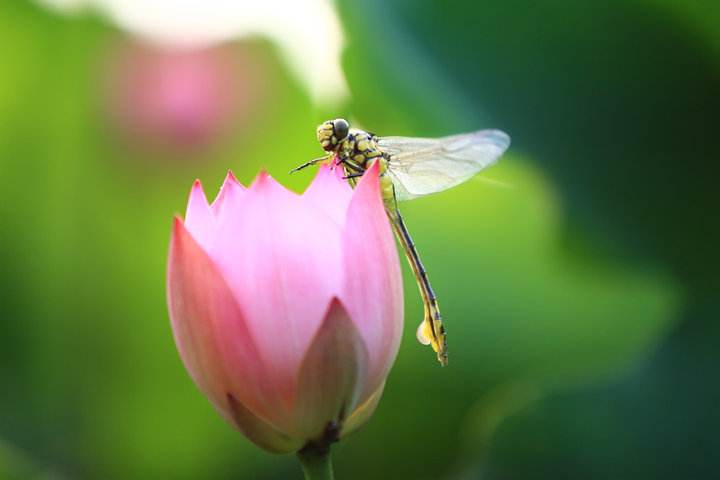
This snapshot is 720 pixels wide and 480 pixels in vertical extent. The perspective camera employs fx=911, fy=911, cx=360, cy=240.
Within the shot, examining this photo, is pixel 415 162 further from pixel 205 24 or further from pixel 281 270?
pixel 205 24

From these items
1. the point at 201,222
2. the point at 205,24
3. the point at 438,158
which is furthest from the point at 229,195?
the point at 205,24

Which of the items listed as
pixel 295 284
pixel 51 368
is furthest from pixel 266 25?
pixel 295 284

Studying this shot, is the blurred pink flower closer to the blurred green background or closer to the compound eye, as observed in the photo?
the blurred green background

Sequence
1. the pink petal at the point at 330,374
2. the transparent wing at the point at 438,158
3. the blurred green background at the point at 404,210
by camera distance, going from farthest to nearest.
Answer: the blurred green background at the point at 404,210 → the transparent wing at the point at 438,158 → the pink petal at the point at 330,374

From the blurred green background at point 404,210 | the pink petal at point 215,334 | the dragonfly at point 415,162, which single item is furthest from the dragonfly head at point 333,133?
the blurred green background at point 404,210

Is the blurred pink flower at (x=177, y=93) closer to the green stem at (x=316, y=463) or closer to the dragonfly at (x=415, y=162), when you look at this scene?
the dragonfly at (x=415, y=162)

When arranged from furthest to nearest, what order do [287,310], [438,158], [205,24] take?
[205,24] < [438,158] < [287,310]

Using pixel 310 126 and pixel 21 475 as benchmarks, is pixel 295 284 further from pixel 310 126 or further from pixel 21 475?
pixel 310 126
